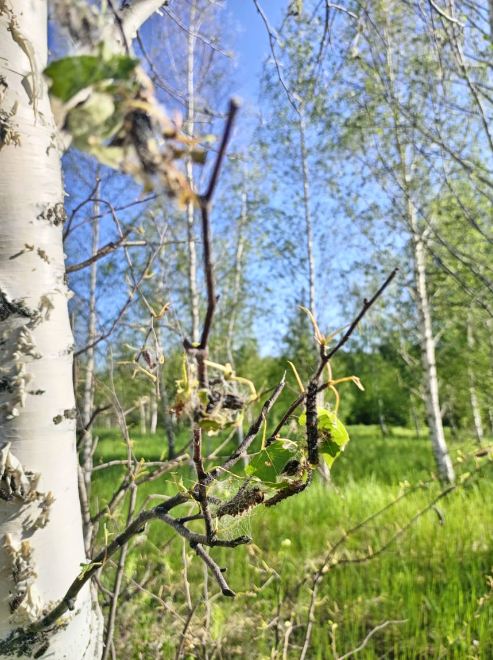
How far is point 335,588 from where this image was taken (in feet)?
9.03

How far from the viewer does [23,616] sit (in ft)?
2.30

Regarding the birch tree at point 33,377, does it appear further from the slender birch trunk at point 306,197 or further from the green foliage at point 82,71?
the slender birch trunk at point 306,197

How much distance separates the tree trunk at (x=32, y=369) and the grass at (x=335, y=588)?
30.9 inches

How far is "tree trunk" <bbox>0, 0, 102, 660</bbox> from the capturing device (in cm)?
71

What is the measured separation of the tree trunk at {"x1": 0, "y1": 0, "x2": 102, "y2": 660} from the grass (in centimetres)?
79

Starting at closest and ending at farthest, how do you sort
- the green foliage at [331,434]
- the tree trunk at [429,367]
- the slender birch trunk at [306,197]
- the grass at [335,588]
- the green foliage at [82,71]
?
the green foliage at [82,71]
the green foliage at [331,434]
the grass at [335,588]
the tree trunk at [429,367]
the slender birch trunk at [306,197]

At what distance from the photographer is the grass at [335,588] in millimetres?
2184

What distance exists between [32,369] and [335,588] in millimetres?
2706

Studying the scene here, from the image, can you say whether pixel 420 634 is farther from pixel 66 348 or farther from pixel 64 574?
pixel 66 348

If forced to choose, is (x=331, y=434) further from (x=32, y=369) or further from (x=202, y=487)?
(x=32, y=369)

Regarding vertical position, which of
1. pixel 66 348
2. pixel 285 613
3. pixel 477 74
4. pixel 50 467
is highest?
pixel 477 74

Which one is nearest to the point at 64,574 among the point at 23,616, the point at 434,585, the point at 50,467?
the point at 23,616

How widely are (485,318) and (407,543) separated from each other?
5642mm

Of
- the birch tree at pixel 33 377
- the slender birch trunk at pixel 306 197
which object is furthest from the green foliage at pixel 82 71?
the slender birch trunk at pixel 306 197
